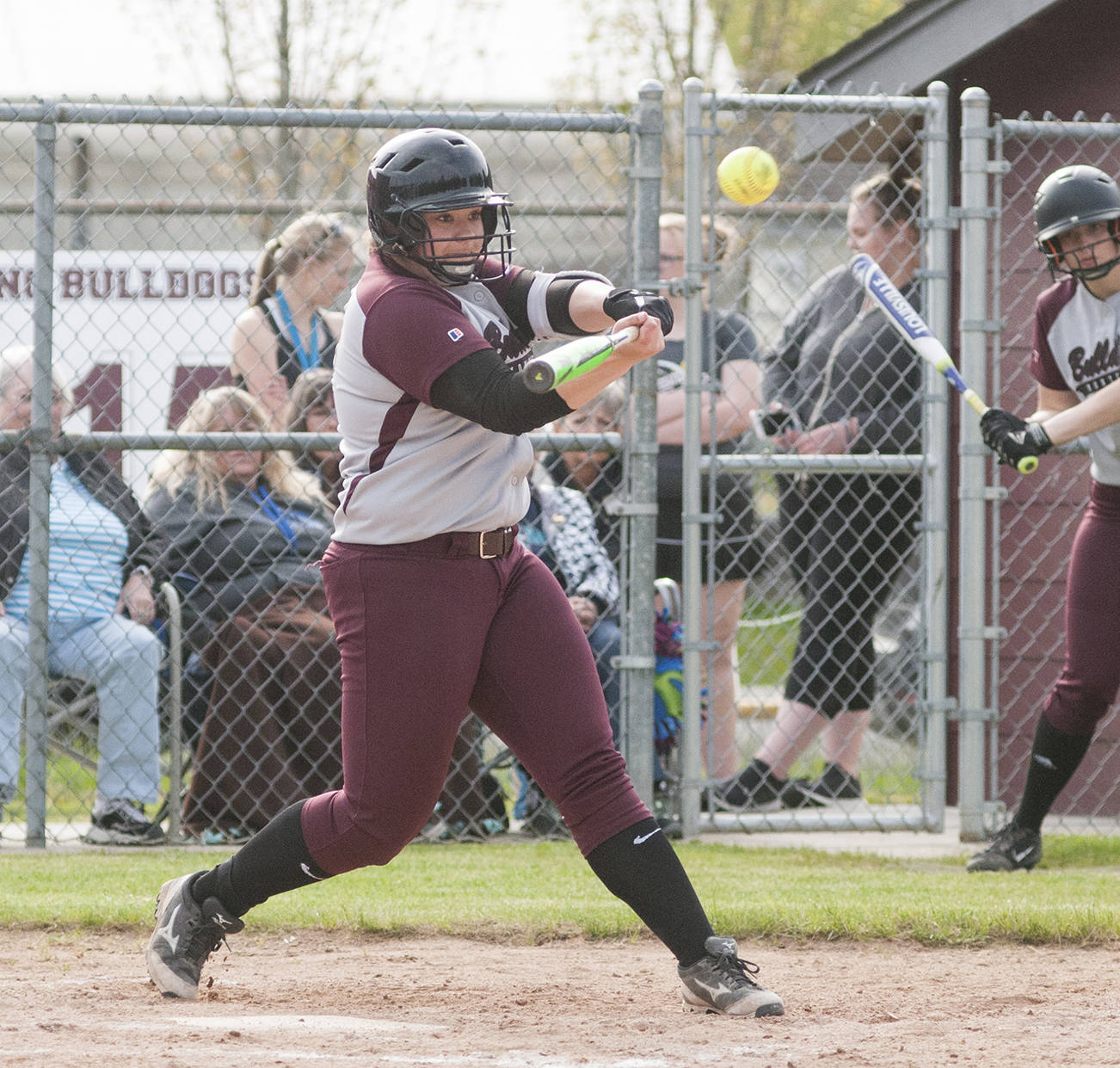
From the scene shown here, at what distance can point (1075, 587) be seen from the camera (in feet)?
17.3

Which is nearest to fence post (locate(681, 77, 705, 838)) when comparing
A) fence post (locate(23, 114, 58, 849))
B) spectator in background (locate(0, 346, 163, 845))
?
spectator in background (locate(0, 346, 163, 845))

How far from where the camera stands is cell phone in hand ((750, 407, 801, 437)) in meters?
6.19

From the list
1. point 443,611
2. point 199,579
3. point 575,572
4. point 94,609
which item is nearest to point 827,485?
point 575,572

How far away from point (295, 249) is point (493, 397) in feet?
10.1

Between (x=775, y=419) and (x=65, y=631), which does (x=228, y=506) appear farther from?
(x=775, y=419)

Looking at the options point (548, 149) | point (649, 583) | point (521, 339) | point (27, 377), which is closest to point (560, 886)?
point (649, 583)

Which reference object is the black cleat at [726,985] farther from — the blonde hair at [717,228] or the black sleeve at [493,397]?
the blonde hair at [717,228]

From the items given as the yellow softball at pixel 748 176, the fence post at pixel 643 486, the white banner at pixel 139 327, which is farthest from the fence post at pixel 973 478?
the white banner at pixel 139 327

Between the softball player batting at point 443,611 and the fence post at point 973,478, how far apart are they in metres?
2.74

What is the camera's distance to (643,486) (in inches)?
232

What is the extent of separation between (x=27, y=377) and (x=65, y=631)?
3.11 ft

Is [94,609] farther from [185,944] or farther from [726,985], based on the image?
[726,985]

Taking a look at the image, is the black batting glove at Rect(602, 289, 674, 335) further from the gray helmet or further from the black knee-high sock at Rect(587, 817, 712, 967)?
the gray helmet

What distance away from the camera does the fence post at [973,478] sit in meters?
6.00
